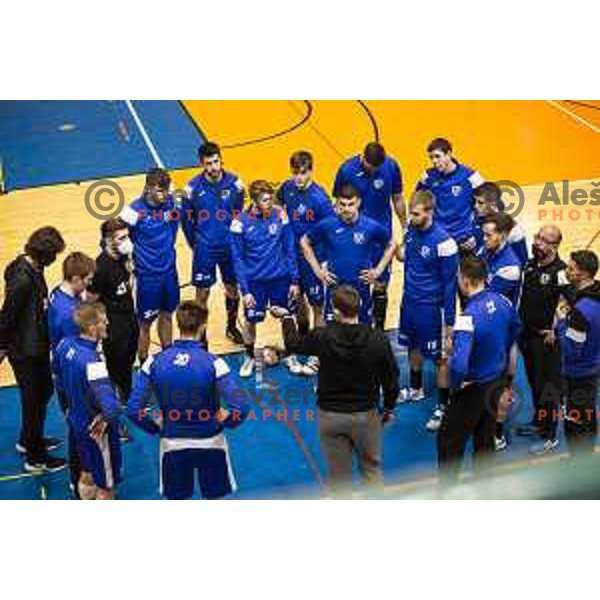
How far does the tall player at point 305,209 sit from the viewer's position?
26.8ft

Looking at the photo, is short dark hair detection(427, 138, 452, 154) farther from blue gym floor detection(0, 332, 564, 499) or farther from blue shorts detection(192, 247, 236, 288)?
blue gym floor detection(0, 332, 564, 499)

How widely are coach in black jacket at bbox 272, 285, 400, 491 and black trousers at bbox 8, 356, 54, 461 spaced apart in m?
1.88

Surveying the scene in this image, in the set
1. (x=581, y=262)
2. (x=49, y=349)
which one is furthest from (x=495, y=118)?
(x=49, y=349)

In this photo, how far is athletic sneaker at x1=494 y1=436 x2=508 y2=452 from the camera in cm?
741

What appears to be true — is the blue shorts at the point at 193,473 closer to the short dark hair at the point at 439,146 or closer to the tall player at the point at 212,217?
the tall player at the point at 212,217

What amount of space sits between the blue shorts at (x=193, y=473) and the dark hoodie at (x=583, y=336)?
2.44 m

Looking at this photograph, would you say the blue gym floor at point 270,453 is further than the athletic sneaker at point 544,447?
No

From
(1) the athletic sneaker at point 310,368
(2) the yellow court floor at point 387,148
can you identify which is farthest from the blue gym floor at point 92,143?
(1) the athletic sneaker at point 310,368

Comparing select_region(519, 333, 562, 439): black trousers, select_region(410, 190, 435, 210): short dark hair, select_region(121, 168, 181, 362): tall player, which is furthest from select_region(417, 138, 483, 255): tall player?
select_region(121, 168, 181, 362): tall player

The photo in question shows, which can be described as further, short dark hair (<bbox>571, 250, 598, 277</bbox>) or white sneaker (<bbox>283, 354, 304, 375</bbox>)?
white sneaker (<bbox>283, 354, 304, 375</bbox>)

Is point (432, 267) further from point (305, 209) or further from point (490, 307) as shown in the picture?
point (305, 209)

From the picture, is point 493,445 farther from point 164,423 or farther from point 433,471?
point 164,423

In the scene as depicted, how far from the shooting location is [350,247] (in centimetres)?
771

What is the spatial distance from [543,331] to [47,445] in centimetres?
381
